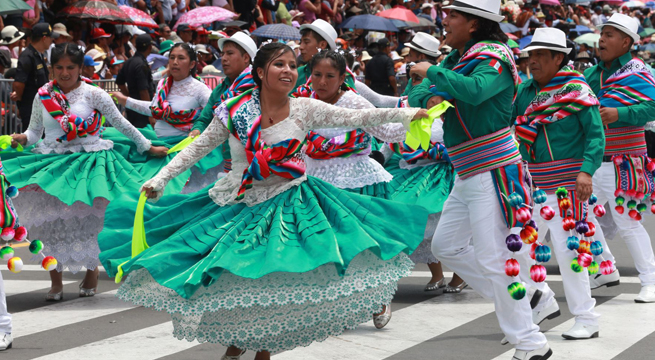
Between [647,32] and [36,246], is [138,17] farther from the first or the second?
[647,32]

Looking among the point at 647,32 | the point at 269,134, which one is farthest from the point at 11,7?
the point at 647,32

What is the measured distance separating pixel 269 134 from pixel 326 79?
172cm

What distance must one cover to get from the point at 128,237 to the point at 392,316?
2.52 metres

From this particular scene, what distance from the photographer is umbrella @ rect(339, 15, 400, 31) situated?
69.5 feet

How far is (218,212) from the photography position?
542cm

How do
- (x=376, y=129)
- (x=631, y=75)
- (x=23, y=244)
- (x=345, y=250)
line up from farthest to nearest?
1. (x=23, y=244)
2. (x=631, y=75)
3. (x=376, y=129)
4. (x=345, y=250)

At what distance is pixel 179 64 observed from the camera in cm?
914

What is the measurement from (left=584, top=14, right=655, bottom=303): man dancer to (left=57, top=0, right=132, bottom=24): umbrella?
9589 mm

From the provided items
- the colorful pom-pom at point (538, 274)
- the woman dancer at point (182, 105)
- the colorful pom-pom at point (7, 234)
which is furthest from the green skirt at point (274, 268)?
the woman dancer at point (182, 105)

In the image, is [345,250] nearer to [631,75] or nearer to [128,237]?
[128,237]

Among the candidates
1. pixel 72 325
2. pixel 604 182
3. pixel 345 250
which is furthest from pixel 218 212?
pixel 604 182

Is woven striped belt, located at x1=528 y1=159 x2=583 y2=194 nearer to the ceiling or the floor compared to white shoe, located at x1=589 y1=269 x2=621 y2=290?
nearer to the ceiling

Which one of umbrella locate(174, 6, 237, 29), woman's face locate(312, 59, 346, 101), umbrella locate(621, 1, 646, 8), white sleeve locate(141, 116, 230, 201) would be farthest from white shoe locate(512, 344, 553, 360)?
→ umbrella locate(621, 1, 646, 8)

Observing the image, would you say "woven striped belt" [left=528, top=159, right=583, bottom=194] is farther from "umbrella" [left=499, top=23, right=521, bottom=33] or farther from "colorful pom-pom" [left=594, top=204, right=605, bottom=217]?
"umbrella" [left=499, top=23, right=521, bottom=33]
